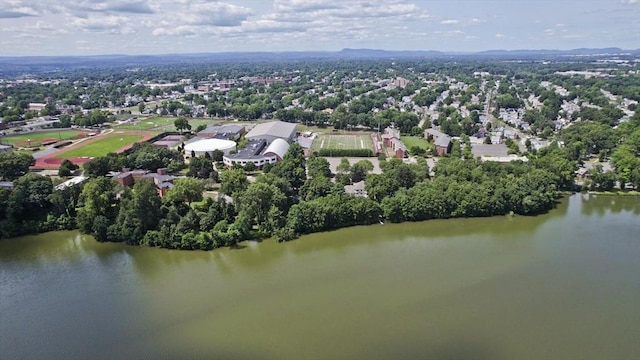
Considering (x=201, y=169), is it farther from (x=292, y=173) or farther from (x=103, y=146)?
(x=103, y=146)

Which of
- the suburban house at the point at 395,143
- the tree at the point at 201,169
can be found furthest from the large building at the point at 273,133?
the tree at the point at 201,169

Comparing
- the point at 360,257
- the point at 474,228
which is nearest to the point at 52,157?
the point at 360,257

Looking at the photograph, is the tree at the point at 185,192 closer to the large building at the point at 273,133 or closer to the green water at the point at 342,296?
the green water at the point at 342,296

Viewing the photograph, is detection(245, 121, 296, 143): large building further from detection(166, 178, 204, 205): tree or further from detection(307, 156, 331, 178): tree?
detection(166, 178, 204, 205): tree

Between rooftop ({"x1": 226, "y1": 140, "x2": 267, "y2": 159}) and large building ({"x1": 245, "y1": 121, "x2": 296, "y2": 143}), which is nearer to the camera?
rooftop ({"x1": 226, "y1": 140, "x2": 267, "y2": 159})

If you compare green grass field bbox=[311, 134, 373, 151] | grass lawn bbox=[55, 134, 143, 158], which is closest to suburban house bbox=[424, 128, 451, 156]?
green grass field bbox=[311, 134, 373, 151]

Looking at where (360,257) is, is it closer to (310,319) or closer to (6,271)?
(310,319)
